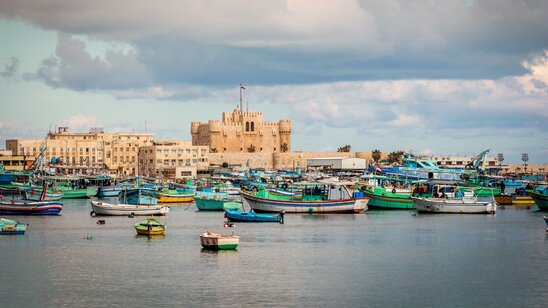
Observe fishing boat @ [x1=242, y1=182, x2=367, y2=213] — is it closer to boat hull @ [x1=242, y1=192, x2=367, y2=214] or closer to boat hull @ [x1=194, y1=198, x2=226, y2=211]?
boat hull @ [x1=242, y1=192, x2=367, y2=214]

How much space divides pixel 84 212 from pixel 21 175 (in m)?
43.0

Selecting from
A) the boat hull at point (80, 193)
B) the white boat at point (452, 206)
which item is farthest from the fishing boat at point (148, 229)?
the boat hull at point (80, 193)

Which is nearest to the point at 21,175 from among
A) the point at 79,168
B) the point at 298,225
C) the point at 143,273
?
the point at 79,168

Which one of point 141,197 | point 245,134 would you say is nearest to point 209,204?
point 141,197

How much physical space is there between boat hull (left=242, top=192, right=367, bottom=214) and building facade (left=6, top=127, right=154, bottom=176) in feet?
264

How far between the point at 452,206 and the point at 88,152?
98061 millimetres

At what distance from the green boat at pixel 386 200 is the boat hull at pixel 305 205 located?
254 inches

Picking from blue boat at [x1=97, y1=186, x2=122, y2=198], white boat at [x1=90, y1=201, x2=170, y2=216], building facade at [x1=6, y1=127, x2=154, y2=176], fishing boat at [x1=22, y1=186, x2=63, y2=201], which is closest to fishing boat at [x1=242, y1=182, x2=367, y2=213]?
white boat at [x1=90, y1=201, x2=170, y2=216]

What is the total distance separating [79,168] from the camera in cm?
15300

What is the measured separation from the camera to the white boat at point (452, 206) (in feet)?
264

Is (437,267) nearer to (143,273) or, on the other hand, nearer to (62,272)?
(143,273)

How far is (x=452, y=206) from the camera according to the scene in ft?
265

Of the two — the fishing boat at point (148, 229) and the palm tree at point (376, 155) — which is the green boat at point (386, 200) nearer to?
the fishing boat at point (148, 229)

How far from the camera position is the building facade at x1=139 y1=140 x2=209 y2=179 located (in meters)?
160
